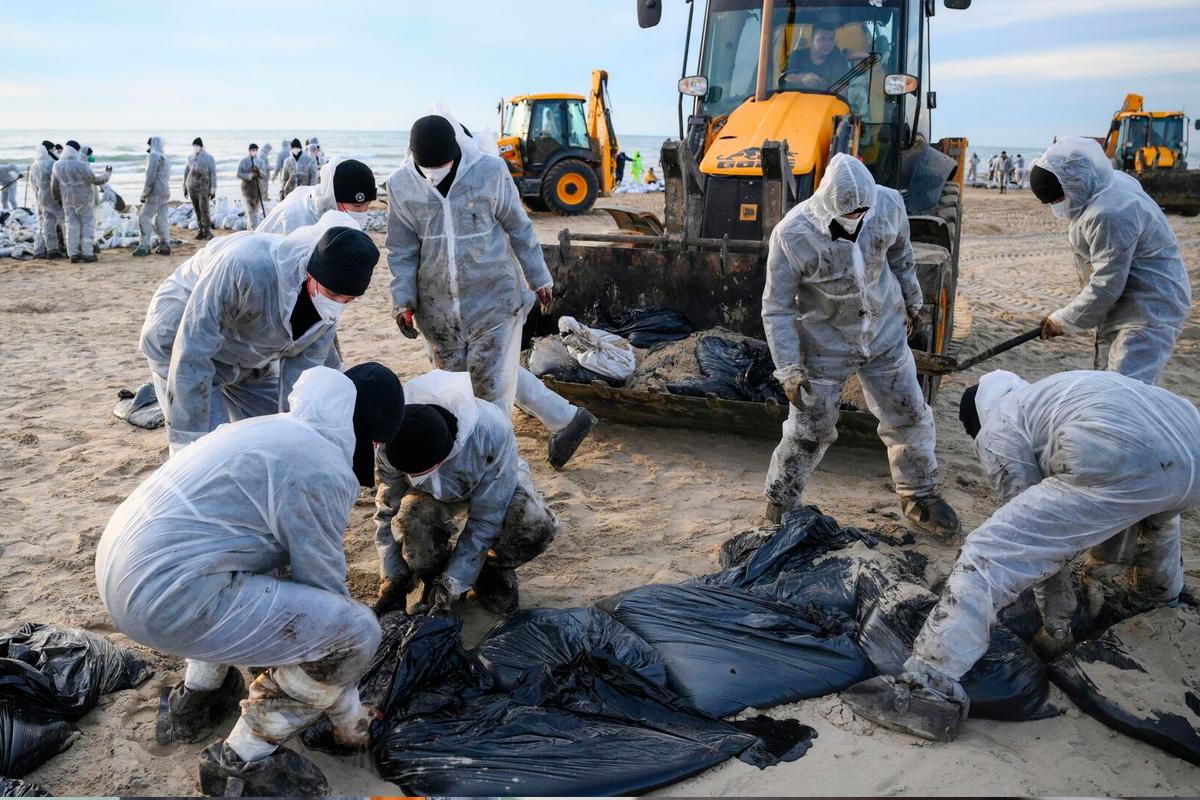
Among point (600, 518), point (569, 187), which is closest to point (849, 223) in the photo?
point (600, 518)

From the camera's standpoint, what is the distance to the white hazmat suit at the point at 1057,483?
8.52 ft

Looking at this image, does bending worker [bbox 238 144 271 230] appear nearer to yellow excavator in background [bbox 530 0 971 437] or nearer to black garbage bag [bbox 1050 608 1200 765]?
yellow excavator in background [bbox 530 0 971 437]

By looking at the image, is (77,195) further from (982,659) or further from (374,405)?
(982,659)

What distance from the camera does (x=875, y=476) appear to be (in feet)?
15.6

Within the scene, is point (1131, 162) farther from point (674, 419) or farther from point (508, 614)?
point (508, 614)

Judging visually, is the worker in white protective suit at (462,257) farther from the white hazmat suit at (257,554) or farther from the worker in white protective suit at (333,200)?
the white hazmat suit at (257,554)

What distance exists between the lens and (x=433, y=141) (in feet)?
12.9

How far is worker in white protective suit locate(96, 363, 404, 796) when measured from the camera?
2.22 metres

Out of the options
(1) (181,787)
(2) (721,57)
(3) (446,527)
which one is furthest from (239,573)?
(2) (721,57)

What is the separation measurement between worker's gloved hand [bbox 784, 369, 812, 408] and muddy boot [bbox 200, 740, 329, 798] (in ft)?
7.78

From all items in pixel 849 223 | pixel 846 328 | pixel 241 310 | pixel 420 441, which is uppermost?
pixel 849 223

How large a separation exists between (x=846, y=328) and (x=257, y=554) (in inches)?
99.9

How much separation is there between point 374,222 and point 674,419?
1178 centimetres

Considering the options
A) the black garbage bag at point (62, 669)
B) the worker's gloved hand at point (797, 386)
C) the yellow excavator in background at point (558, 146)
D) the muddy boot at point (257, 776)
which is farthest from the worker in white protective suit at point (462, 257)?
the yellow excavator in background at point (558, 146)
